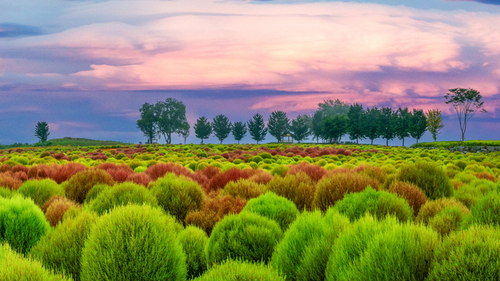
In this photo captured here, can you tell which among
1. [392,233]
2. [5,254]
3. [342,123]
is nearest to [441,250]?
[392,233]

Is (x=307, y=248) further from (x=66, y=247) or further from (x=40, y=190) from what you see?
(x=40, y=190)

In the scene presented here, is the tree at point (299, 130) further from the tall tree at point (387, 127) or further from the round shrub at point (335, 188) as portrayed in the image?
the round shrub at point (335, 188)

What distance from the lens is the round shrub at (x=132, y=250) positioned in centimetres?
235

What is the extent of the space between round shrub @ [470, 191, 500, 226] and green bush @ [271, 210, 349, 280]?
1.63 m

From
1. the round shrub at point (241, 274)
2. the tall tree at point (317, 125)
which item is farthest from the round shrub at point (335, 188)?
the tall tree at point (317, 125)

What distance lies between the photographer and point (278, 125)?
9612 cm

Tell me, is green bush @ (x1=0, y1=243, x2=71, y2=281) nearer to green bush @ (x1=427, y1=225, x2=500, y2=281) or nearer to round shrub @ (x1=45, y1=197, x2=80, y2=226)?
round shrub @ (x1=45, y1=197, x2=80, y2=226)

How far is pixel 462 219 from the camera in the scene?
3.64 metres

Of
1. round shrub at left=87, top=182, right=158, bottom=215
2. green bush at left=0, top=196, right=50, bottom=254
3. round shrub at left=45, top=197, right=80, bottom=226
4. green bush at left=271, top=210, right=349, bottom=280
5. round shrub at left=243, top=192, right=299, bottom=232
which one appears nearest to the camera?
green bush at left=271, top=210, right=349, bottom=280

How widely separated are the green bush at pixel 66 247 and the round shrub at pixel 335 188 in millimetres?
3440

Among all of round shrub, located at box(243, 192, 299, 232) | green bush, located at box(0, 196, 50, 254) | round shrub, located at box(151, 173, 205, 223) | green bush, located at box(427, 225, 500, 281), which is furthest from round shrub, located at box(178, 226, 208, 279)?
green bush, located at box(427, 225, 500, 281)

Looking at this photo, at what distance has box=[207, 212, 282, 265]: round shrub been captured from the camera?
10.6 ft

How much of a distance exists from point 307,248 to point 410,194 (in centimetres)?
303

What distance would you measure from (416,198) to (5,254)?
5.35m
